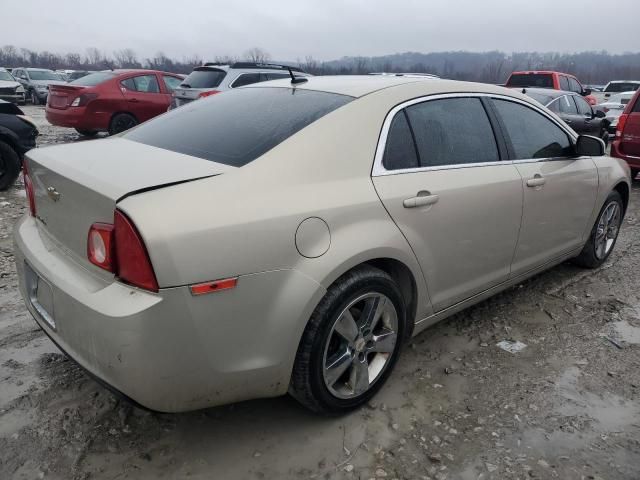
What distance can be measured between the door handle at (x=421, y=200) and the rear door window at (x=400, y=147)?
16cm

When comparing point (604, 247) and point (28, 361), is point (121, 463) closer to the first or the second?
point (28, 361)

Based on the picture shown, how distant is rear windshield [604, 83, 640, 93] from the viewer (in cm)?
1986

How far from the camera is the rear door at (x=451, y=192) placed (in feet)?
8.19

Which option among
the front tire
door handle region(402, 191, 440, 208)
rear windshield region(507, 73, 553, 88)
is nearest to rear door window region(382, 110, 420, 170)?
door handle region(402, 191, 440, 208)

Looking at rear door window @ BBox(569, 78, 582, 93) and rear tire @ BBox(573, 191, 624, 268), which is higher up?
rear door window @ BBox(569, 78, 582, 93)

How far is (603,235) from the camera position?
4.42m

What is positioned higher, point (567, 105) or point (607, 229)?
point (567, 105)

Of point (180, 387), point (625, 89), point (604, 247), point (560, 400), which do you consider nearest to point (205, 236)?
point (180, 387)

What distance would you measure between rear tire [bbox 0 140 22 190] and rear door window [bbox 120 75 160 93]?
476cm

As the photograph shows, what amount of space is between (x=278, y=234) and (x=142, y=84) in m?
10.2

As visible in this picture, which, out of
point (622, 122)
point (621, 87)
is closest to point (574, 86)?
point (622, 122)

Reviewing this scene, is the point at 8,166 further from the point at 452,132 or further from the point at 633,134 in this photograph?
the point at 633,134

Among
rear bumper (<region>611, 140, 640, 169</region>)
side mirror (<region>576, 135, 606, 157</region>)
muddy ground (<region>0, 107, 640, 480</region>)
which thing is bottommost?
muddy ground (<region>0, 107, 640, 480</region>)

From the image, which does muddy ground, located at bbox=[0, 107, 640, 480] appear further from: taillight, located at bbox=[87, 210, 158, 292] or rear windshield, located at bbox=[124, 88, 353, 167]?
rear windshield, located at bbox=[124, 88, 353, 167]
